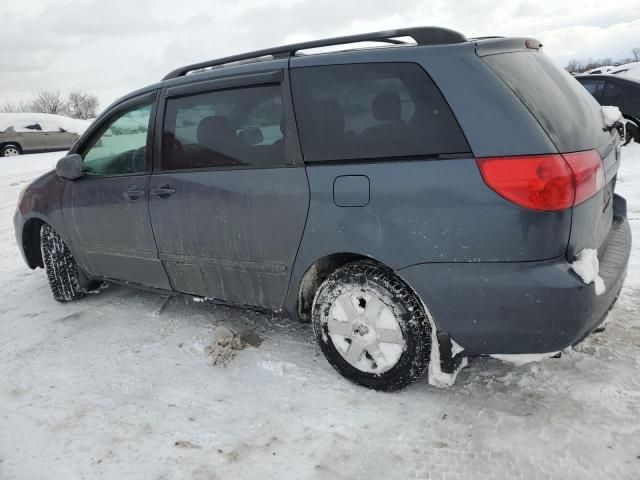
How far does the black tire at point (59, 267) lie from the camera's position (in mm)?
4176

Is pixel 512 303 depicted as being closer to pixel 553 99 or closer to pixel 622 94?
pixel 553 99

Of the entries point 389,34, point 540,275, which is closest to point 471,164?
point 540,275

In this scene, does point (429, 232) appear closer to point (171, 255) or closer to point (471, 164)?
point (471, 164)

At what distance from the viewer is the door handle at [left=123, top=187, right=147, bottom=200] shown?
3320 millimetres

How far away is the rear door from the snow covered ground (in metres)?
0.47

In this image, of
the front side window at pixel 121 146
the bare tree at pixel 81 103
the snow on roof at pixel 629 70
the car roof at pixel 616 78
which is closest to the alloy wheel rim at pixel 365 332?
the front side window at pixel 121 146

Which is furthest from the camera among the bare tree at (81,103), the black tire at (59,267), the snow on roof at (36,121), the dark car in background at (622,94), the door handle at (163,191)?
the bare tree at (81,103)

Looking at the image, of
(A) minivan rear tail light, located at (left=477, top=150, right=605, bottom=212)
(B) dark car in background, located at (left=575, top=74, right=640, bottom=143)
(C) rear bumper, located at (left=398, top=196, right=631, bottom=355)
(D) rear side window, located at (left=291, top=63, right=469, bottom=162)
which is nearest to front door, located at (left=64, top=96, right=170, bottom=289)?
(D) rear side window, located at (left=291, top=63, right=469, bottom=162)

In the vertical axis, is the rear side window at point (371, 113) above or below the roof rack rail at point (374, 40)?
below

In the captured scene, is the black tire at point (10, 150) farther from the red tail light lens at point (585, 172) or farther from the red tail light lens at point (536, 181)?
the red tail light lens at point (585, 172)

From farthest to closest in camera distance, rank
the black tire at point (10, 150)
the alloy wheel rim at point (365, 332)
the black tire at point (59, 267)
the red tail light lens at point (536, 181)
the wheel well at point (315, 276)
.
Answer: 1. the black tire at point (10, 150)
2. the black tire at point (59, 267)
3. the wheel well at point (315, 276)
4. the alloy wheel rim at point (365, 332)
5. the red tail light lens at point (536, 181)

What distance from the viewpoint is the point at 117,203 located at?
3.49 m

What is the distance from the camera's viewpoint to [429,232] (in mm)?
2238

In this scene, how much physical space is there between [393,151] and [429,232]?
41 centimetres
